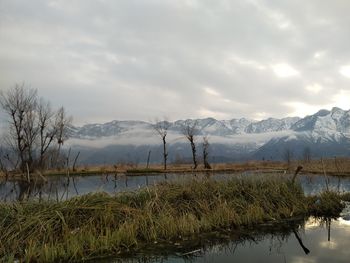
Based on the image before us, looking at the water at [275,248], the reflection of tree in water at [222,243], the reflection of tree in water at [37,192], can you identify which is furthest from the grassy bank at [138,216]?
the reflection of tree in water at [37,192]

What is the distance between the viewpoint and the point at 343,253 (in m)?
13.9

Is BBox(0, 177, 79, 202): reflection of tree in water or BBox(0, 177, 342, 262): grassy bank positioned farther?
BBox(0, 177, 79, 202): reflection of tree in water

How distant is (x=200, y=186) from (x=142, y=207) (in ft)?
11.8

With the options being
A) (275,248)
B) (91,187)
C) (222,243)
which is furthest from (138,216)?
(91,187)

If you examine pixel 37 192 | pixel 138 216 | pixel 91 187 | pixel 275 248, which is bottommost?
pixel 275 248

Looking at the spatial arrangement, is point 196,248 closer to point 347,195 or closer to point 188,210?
point 188,210

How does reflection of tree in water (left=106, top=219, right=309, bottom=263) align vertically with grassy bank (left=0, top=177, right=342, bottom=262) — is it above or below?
below

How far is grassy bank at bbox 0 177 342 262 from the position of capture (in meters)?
13.2

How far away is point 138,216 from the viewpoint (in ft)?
50.7

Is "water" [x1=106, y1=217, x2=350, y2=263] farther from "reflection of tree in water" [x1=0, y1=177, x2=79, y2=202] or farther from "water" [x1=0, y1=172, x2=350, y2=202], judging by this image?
"reflection of tree in water" [x1=0, y1=177, x2=79, y2=202]

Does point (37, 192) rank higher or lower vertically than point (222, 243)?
higher

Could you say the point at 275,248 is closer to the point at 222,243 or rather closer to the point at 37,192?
the point at 222,243

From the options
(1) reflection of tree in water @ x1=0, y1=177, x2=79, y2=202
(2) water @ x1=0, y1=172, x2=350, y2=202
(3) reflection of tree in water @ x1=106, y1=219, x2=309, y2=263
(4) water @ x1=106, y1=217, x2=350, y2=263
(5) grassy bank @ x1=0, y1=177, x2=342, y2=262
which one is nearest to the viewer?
(5) grassy bank @ x1=0, y1=177, x2=342, y2=262

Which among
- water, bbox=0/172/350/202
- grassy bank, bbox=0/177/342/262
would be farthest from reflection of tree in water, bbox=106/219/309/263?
water, bbox=0/172/350/202
